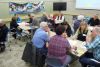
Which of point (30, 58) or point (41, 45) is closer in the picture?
point (41, 45)

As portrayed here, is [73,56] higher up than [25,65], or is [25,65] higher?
[73,56]

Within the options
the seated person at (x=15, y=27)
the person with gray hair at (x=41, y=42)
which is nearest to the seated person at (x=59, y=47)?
the person with gray hair at (x=41, y=42)

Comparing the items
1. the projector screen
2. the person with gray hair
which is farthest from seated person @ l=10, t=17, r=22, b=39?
the projector screen

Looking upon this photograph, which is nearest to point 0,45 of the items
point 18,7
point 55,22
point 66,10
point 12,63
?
point 12,63

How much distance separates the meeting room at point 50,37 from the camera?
3484mm

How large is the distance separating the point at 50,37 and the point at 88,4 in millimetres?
5091

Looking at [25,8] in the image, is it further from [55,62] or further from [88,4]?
[55,62]

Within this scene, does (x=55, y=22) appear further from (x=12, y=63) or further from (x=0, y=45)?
(x=12, y=63)

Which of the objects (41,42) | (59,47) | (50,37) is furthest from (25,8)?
(59,47)

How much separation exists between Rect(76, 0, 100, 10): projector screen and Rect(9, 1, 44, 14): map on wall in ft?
→ 6.06

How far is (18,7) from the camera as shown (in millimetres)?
8734

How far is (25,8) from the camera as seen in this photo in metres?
8.91

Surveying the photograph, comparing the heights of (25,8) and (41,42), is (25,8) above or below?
below

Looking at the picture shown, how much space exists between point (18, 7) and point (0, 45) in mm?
3281
